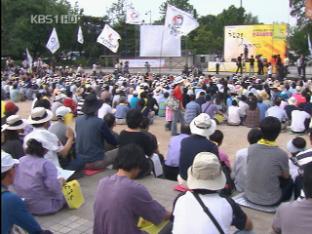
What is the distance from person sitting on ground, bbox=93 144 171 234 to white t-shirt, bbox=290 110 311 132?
8.91 meters

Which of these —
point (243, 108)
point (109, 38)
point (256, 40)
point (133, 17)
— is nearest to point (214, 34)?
point (256, 40)

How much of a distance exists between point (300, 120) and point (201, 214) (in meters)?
9.26

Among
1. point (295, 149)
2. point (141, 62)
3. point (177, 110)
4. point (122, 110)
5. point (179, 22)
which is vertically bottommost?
point (122, 110)

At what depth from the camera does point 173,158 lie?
6.35m

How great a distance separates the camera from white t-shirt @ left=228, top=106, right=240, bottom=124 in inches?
517

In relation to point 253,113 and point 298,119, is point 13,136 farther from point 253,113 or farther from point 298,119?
point 253,113

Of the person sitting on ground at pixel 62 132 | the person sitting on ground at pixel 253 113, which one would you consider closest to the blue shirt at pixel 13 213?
the person sitting on ground at pixel 62 132

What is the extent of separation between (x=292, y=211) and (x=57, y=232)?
102 inches

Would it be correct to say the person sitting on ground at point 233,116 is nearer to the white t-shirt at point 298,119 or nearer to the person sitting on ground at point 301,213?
the white t-shirt at point 298,119

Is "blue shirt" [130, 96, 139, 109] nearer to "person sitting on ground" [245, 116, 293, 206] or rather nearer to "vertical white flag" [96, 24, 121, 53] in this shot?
"vertical white flag" [96, 24, 121, 53]

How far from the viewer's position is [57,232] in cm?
456

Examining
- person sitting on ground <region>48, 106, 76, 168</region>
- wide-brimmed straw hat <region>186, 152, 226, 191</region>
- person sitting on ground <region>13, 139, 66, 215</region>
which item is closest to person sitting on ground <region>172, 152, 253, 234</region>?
wide-brimmed straw hat <region>186, 152, 226, 191</region>

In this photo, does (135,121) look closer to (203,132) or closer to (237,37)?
(203,132)

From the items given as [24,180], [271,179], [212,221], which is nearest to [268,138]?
[271,179]
